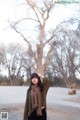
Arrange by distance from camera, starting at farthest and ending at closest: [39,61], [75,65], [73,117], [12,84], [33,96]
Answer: [75,65], [12,84], [39,61], [73,117], [33,96]

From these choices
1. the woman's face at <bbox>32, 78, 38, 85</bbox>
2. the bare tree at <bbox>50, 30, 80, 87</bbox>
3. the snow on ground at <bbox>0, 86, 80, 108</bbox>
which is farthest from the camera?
the bare tree at <bbox>50, 30, 80, 87</bbox>

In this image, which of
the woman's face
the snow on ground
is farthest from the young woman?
the snow on ground

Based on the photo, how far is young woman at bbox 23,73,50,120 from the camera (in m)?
6.61

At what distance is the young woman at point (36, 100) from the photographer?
6.61 m

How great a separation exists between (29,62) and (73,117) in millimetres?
20767

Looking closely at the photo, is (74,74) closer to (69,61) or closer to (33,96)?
(69,61)

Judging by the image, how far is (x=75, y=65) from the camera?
39.7 meters

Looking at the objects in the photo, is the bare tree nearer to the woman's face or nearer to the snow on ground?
the snow on ground

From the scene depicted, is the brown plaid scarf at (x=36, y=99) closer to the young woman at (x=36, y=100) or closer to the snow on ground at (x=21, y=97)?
the young woman at (x=36, y=100)

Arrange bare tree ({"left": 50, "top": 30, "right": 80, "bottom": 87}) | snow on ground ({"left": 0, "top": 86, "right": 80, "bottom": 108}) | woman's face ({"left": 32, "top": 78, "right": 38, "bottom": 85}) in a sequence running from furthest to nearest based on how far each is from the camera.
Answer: bare tree ({"left": 50, "top": 30, "right": 80, "bottom": 87}), snow on ground ({"left": 0, "top": 86, "right": 80, "bottom": 108}), woman's face ({"left": 32, "top": 78, "right": 38, "bottom": 85})

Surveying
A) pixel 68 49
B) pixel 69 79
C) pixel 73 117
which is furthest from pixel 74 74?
pixel 73 117

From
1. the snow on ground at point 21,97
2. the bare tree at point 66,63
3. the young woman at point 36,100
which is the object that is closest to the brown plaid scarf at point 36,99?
the young woman at point 36,100

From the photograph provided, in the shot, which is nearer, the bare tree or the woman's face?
the woman's face

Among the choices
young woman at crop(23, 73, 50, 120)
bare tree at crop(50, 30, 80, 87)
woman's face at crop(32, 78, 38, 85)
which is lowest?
young woman at crop(23, 73, 50, 120)
